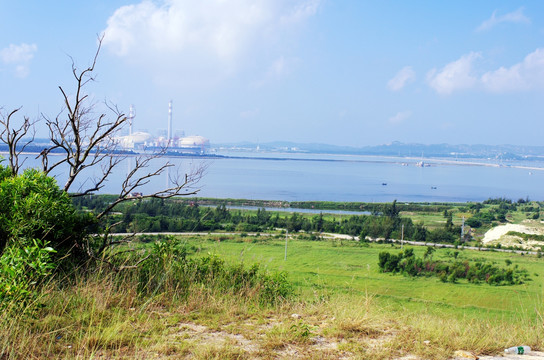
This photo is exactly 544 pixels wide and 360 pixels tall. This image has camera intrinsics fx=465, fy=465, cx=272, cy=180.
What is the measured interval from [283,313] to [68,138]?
3.51 metres

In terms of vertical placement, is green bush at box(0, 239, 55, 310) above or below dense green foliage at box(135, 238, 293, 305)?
above

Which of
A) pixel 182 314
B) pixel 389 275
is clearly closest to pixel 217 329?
pixel 182 314

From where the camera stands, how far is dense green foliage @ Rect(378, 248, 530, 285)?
2008 cm

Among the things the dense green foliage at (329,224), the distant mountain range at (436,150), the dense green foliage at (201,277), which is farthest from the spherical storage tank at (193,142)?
the dense green foliage at (201,277)

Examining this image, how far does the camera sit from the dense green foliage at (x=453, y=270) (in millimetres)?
20078

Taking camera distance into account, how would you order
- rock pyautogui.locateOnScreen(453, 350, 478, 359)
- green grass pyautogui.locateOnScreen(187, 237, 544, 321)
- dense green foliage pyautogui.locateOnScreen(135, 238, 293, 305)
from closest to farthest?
1. rock pyautogui.locateOnScreen(453, 350, 478, 359)
2. dense green foliage pyautogui.locateOnScreen(135, 238, 293, 305)
3. green grass pyautogui.locateOnScreen(187, 237, 544, 321)

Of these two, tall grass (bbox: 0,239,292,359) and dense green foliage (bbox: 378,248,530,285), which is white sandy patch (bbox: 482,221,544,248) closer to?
dense green foliage (bbox: 378,248,530,285)

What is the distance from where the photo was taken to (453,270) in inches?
834

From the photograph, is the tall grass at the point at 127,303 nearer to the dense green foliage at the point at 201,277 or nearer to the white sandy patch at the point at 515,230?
the dense green foliage at the point at 201,277

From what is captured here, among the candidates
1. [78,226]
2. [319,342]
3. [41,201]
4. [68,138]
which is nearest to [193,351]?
[319,342]

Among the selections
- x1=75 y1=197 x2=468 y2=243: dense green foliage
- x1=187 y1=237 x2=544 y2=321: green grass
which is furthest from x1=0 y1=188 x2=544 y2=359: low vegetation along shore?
x1=75 y1=197 x2=468 y2=243: dense green foliage

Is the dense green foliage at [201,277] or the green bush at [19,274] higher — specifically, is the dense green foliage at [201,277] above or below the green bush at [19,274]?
below

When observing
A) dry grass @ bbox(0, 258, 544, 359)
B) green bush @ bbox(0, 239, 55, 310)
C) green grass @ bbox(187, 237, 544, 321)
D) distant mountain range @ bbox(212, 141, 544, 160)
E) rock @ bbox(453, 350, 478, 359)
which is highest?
distant mountain range @ bbox(212, 141, 544, 160)

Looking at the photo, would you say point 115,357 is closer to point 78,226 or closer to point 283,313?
point 283,313
